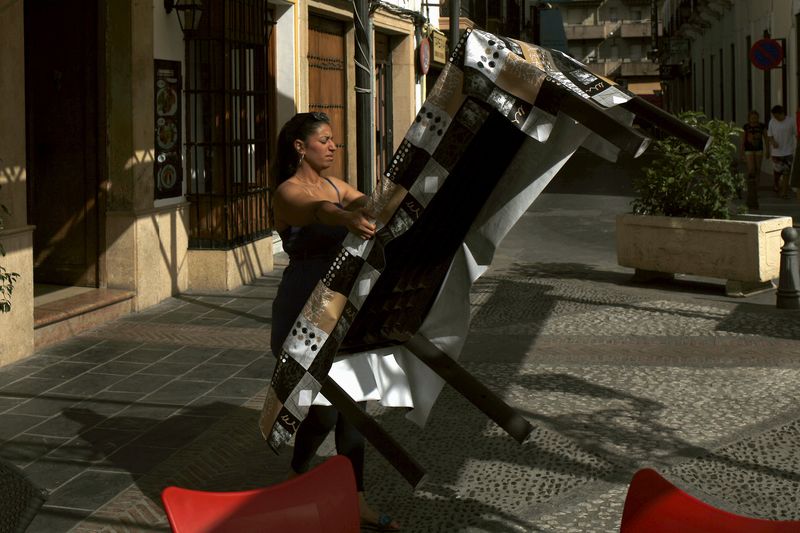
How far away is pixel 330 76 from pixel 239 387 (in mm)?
9909

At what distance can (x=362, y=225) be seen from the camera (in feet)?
13.4

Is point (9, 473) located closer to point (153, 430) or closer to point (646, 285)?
point (153, 430)

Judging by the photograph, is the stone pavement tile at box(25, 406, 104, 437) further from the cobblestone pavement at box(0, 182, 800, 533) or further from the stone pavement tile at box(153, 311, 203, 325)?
the stone pavement tile at box(153, 311, 203, 325)

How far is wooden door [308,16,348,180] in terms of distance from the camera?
1627 centimetres

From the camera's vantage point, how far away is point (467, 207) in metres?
4.67

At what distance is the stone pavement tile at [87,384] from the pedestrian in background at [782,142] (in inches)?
684

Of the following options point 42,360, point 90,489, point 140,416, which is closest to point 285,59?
point 42,360

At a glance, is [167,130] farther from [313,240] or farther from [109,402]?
[313,240]

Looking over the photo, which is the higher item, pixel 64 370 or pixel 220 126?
pixel 220 126

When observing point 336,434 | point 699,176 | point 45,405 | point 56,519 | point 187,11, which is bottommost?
point 56,519

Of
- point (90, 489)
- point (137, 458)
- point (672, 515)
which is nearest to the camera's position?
point (672, 515)

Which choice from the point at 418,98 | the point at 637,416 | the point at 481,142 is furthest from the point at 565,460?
the point at 418,98

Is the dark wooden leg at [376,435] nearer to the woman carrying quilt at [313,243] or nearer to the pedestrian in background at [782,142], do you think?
the woman carrying quilt at [313,243]

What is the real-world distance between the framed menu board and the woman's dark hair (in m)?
6.51
